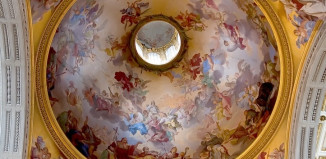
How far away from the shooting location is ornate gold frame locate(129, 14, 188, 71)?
1659 cm

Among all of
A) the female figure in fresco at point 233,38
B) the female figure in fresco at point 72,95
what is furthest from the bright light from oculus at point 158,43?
the female figure in fresco at point 72,95

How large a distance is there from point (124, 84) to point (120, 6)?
272 centimetres

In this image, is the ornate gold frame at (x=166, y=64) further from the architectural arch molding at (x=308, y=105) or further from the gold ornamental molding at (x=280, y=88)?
the architectural arch molding at (x=308, y=105)

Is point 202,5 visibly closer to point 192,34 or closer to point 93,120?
point 192,34

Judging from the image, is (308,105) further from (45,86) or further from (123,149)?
(45,86)

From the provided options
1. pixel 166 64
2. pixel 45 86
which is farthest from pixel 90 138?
pixel 166 64

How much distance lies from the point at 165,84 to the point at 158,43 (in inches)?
89.5

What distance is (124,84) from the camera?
1689cm

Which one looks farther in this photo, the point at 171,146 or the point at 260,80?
the point at 171,146

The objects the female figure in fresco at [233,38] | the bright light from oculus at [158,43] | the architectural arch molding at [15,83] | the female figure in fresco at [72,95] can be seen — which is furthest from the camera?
the bright light from oculus at [158,43]

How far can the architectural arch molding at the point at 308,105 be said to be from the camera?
42.1ft

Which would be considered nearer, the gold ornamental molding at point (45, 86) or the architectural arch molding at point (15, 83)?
the architectural arch molding at point (15, 83)

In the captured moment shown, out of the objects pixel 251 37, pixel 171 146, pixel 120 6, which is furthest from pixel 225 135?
pixel 120 6

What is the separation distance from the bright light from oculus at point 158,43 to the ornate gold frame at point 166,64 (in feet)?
0.54
